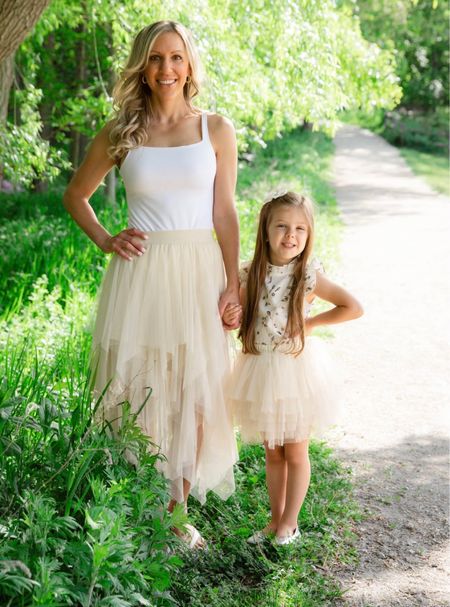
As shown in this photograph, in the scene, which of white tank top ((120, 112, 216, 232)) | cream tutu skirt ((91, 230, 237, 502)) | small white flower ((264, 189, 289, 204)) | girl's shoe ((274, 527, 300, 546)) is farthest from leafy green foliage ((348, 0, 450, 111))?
girl's shoe ((274, 527, 300, 546))

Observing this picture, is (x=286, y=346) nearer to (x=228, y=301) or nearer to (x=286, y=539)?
(x=228, y=301)

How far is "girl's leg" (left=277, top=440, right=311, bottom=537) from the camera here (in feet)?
11.7

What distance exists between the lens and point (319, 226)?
1251 centimetres

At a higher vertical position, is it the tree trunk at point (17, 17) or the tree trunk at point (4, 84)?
the tree trunk at point (17, 17)

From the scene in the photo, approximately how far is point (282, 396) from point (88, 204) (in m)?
1.19

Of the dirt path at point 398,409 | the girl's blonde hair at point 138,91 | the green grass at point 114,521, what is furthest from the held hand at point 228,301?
the dirt path at point 398,409

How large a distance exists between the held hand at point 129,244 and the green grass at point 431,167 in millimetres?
15147

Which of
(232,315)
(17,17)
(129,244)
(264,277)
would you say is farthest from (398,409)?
(17,17)

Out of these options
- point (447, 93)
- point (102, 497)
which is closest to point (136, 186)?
point (102, 497)

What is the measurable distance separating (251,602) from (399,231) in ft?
34.8

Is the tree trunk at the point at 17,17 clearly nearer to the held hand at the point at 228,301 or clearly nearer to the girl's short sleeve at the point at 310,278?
the held hand at the point at 228,301

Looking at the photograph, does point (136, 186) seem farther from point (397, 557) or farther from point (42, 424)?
point (397, 557)

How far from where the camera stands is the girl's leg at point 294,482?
3.57 meters

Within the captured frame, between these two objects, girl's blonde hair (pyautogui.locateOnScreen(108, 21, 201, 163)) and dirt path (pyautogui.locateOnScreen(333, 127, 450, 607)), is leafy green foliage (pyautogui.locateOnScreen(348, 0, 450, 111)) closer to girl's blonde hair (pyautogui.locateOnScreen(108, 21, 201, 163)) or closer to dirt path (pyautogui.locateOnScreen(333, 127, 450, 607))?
dirt path (pyautogui.locateOnScreen(333, 127, 450, 607))
